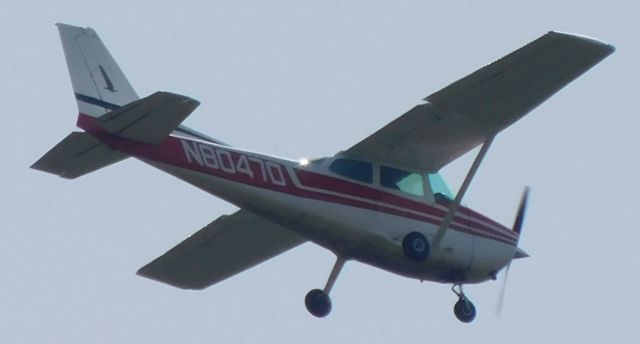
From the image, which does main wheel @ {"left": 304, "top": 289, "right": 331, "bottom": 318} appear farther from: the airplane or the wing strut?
the wing strut

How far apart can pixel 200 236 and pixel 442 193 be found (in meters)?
3.52

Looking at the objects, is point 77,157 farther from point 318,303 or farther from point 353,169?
point 318,303

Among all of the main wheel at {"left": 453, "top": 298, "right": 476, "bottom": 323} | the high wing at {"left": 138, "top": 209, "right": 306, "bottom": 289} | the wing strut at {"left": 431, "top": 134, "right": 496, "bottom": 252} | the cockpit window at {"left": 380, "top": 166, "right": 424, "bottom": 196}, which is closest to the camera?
the wing strut at {"left": 431, "top": 134, "right": 496, "bottom": 252}

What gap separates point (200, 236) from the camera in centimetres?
3353

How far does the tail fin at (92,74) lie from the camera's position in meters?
30.6

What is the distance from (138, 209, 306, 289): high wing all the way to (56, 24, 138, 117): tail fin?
9.64 ft

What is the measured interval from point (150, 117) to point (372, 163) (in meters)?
3.49

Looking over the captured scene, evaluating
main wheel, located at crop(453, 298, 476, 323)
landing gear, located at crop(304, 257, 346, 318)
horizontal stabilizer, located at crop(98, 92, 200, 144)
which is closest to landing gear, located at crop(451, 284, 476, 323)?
main wheel, located at crop(453, 298, 476, 323)

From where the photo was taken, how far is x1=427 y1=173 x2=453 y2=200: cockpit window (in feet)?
106

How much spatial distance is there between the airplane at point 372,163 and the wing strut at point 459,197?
18 millimetres

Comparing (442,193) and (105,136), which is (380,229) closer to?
(442,193)

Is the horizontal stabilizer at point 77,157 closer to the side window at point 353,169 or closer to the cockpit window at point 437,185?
the side window at point 353,169

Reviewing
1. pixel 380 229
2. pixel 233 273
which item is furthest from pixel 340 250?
pixel 233 273

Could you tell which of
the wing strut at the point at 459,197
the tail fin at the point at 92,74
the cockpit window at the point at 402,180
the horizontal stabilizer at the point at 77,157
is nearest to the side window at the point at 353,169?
the cockpit window at the point at 402,180
